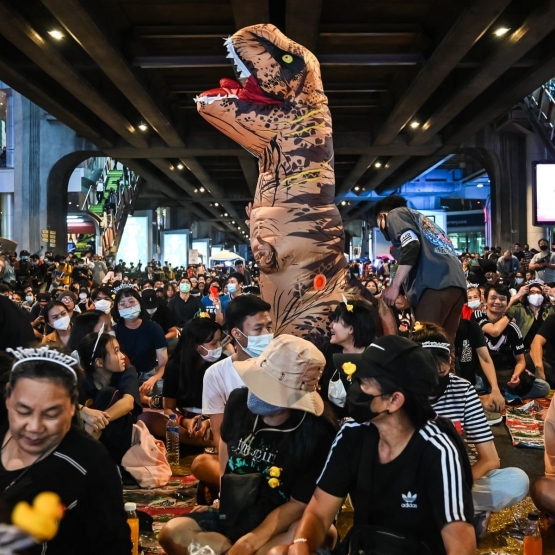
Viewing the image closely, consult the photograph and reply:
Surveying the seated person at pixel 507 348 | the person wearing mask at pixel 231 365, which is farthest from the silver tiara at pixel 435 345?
the seated person at pixel 507 348

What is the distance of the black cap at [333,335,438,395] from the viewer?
2682 mm

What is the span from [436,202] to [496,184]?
21.9 meters

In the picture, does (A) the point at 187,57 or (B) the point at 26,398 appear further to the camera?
(A) the point at 187,57

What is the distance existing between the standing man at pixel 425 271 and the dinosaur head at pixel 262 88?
118cm

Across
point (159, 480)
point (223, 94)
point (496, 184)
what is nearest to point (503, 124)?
point (496, 184)

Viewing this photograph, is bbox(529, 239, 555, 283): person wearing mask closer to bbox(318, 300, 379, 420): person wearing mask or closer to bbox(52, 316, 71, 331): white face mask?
bbox(52, 316, 71, 331): white face mask

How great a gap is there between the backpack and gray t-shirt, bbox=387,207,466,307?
219 centimetres

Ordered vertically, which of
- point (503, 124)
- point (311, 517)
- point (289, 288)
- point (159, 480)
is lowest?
point (159, 480)

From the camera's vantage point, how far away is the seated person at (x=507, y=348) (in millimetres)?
7609

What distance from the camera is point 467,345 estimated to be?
249 inches

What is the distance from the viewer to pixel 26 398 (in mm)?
2348

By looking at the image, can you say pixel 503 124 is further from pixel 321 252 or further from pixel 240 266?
pixel 321 252

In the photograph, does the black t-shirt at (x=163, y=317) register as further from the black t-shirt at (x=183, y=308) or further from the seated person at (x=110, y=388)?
the seated person at (x=110, y=388)

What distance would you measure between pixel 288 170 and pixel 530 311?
5187 mm
